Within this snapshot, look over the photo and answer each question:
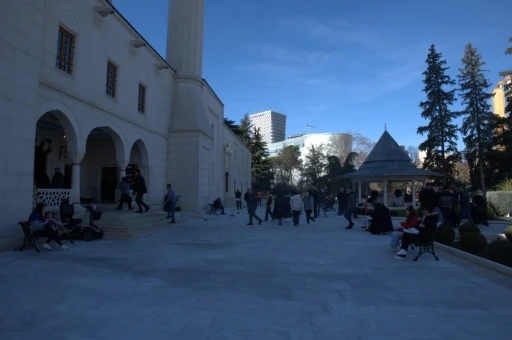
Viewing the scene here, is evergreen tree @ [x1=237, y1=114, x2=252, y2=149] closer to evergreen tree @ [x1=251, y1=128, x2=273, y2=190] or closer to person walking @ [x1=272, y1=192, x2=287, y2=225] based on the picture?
evergreen tree @ [x1=251, y1=128, x2=273, y2=190]

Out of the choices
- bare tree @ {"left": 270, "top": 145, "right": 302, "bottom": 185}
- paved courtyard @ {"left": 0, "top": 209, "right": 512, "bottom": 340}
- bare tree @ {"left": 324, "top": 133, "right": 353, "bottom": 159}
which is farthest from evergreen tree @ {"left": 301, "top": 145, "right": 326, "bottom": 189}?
paved courtyard @ {"left": 0, "top": 209, "right": 512, "bottom": 340}

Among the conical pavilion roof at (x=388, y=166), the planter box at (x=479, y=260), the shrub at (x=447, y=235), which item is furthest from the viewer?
the conical pavilion roof at (x=388, y=166)

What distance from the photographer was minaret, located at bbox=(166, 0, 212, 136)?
72.3ft

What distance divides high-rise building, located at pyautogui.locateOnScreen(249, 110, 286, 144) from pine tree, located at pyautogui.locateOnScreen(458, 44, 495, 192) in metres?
146

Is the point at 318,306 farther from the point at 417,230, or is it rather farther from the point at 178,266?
the point at 417,230

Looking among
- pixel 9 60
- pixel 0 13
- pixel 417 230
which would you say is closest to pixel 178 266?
pixel 417 230

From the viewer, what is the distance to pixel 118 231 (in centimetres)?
1165

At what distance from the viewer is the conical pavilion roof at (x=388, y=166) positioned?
21.9m

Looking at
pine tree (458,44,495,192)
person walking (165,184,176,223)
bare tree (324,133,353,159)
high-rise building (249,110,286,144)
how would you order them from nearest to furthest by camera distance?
1. person walking (165,184,176,223)
2. pine tree (458,44,495,192)
3. bare tree (324,133,353,159)
4. high-rise building (249,110,286,144)

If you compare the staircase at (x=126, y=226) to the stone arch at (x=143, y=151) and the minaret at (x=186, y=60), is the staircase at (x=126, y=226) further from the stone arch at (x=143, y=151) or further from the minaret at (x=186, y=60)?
the minaret at (x=186, y=60)

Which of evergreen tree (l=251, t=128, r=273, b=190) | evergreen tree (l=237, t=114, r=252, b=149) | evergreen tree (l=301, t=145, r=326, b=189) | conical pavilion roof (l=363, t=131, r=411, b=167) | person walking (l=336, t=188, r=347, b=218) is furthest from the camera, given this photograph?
evergreen tree (l=237, t=114, r=252, b=149)

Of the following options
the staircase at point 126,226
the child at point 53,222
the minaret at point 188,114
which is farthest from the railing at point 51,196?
the minaret at point 188,114

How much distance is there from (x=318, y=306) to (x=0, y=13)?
33.3 feet

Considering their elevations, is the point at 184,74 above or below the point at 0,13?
above
